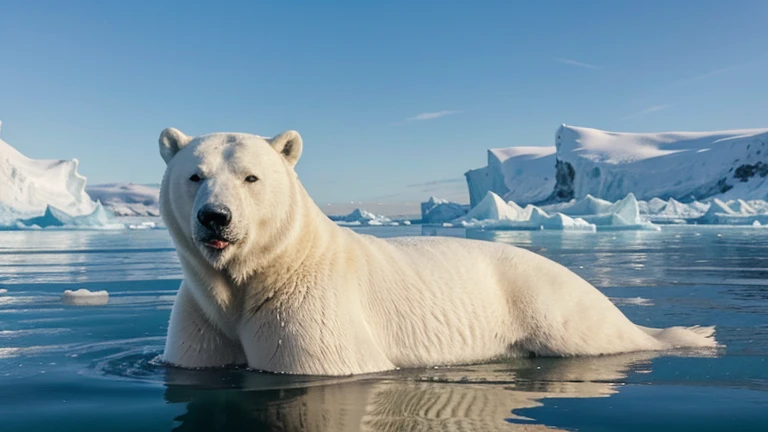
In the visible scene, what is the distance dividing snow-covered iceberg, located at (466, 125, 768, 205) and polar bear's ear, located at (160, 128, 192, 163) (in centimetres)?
6039

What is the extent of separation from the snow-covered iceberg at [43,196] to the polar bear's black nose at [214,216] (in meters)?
46.8

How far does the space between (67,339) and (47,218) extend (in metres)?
46.5

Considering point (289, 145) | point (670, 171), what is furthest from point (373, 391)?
point (670, 171)

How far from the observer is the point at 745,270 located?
11414 mm

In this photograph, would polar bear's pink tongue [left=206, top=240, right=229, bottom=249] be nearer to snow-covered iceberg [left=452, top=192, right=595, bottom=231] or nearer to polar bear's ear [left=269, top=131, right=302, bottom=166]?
polar bear's ear [left=269, top=131, right=302, bottom=166]

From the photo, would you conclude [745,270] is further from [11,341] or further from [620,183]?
[620,183]

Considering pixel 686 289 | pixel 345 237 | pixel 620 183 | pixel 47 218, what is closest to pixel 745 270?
pixel 686 289

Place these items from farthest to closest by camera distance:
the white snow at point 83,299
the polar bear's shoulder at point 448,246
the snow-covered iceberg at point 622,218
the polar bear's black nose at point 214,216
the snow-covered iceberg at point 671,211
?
the snow-covered iceberg at point 671,211
the snow-covered iceberg at point 622,218
the white snow at point 83,299
the polar bear's shoulder at point 448,246
the polar bear's black nose at point 214,216

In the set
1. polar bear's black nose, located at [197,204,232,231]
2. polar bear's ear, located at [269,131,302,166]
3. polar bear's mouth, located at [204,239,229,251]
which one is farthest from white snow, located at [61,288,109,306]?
polar bear's black nose, located at [197,204,232,231]

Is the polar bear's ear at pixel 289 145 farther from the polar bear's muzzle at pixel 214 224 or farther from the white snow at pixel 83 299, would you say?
the white snow at pixel 83 299

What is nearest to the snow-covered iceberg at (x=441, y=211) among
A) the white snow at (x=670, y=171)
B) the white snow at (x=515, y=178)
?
the white snow at (x=515, y=178)

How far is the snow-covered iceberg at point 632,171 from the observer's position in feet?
204

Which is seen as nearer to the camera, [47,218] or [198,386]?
[198,386]

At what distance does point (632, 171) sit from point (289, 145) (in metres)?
65.5
